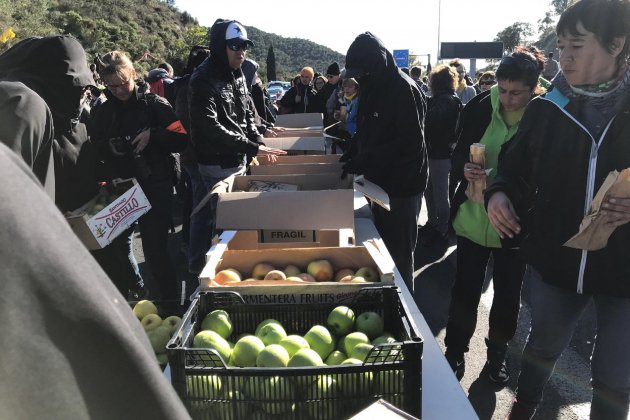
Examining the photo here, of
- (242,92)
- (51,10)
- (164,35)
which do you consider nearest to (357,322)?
(242,92)

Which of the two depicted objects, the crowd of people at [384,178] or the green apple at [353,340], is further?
the green apple at [353,340]

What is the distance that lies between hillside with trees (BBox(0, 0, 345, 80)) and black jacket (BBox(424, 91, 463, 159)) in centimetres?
609

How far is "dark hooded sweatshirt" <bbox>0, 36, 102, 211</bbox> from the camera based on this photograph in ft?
5.45

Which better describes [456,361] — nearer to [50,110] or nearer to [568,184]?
[568,184]

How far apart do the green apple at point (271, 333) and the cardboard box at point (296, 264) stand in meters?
0.14

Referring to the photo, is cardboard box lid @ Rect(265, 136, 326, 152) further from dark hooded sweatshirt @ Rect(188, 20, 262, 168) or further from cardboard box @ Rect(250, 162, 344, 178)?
cardboard box @ Rect(250, 162, 344, 178)

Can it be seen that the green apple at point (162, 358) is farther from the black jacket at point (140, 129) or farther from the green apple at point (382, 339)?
the black jacket at point (140, 129)

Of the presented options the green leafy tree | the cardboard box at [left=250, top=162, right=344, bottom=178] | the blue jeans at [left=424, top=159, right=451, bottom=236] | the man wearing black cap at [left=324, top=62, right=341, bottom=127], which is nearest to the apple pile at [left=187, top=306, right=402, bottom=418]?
the cardboard box at [left=250, top=162, right=344, bottom=178]

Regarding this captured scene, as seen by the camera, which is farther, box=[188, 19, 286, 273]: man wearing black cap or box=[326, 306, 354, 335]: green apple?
box=[188, 19, 286, 273]: man wearing black cap

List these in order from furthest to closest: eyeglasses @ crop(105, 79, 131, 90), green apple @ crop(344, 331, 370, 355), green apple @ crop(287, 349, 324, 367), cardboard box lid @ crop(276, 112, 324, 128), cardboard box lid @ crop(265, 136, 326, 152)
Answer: cardboard box lid @ crop(276, 112, 324, 128)
cardboard box lid @ crop(265, 136, 326, 152)
eyeglasses @ crop(105, 79, 131, 90)
green apple @ crop(344, 331, 370, 355)
green apple @ crop(287, 349, 324, 367)

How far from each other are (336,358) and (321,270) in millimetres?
607

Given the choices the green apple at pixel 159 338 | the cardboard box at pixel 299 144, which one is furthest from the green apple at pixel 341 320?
the cardboard box at pixel 299 144

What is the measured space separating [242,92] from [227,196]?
6.79 feet

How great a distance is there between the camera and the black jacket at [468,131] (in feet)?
9.14
